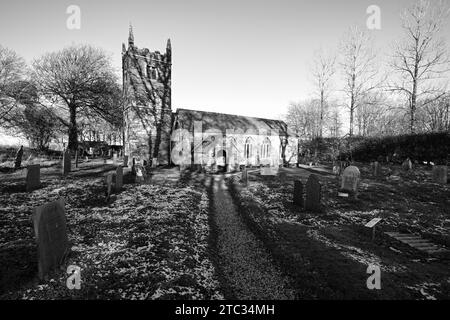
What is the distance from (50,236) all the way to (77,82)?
24544mm

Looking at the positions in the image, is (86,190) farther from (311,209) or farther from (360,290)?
(360,290)

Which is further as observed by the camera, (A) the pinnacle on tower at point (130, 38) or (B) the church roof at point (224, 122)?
(B) the church roof at point (224, 122)

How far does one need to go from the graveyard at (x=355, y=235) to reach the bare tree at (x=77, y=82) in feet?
66.1

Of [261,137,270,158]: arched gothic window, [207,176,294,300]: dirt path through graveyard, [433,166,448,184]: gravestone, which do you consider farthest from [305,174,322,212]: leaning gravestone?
[261,137,270,158]: arched gothic window

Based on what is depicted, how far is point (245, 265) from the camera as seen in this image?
573cm

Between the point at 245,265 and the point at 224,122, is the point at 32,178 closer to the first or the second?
the point at 245,265

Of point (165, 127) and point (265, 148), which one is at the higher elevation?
point (165, 127)

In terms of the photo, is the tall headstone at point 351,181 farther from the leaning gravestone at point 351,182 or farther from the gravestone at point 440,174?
the gravestone at point 440,174

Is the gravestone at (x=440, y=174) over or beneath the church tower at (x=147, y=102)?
beneath

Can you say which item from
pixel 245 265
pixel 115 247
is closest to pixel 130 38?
pixel 115 247

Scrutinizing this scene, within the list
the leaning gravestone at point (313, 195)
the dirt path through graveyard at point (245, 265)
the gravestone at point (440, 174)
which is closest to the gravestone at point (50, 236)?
the dirt path through graveyard at point (245, 265)

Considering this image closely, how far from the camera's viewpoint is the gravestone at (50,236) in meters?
4.56

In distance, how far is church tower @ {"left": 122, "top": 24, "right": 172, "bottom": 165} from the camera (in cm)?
2273
